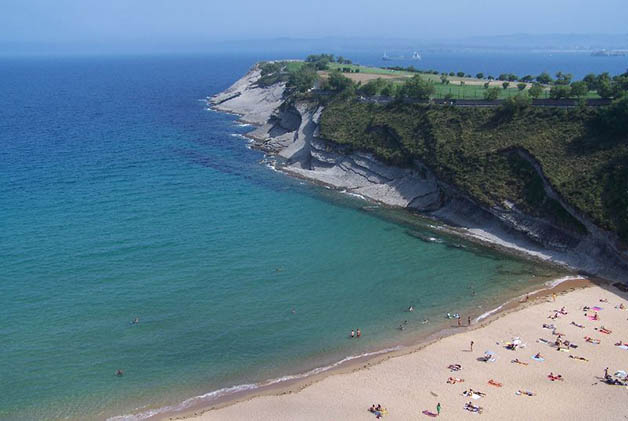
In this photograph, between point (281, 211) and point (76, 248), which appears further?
point (281, 211)

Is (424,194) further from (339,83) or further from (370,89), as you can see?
(339,83)

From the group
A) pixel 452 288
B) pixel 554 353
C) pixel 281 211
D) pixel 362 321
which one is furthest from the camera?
pixel 281 211

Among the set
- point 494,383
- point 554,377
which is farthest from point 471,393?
point 554,377

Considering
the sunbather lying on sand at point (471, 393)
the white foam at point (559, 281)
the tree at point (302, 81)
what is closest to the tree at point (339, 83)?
the tree at point (302, 81)

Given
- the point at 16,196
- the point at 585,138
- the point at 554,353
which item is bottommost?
the point at 554,353

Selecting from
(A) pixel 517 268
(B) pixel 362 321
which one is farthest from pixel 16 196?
(A) pixel 517 268

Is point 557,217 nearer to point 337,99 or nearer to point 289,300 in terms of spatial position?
point 289,300

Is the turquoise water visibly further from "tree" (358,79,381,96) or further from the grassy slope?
"tree" (358,79,381,96)

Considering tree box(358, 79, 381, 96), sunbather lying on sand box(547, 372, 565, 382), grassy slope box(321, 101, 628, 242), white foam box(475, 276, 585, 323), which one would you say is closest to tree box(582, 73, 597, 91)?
grassy slope box(321, 101, 628, 242)
